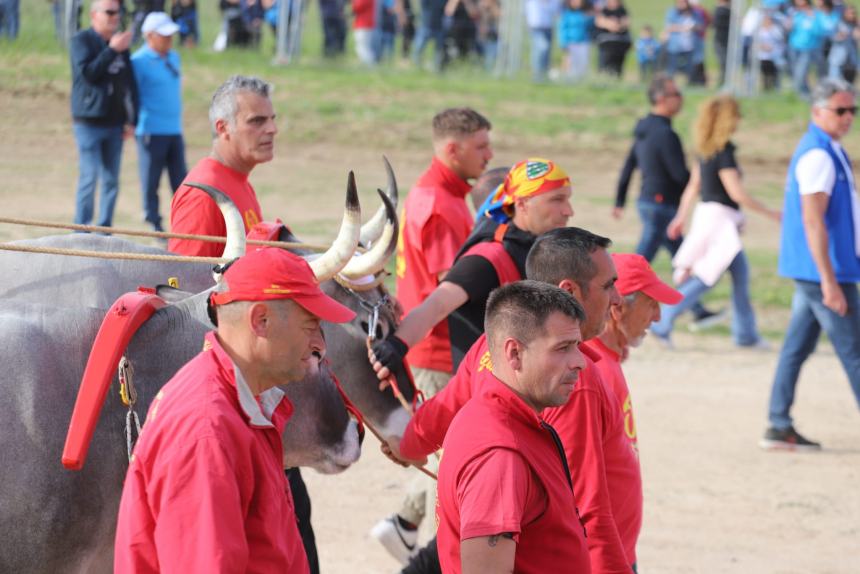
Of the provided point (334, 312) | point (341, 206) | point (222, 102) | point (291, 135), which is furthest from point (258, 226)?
point (291, 135)

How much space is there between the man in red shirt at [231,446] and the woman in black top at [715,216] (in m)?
8.46

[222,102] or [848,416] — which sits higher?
[222,102]

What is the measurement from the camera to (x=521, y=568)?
3816mm

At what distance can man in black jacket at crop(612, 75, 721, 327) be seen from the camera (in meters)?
12.6

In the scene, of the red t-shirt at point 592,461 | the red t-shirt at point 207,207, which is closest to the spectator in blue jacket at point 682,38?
the red t-shirt at point 207,207

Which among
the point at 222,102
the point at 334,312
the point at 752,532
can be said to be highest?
the point at 222,102

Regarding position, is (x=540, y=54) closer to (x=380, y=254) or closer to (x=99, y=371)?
(x=380, y=254)

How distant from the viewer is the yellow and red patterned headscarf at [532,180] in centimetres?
595

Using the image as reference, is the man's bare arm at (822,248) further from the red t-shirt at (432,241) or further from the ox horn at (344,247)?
the ox horn at (344,247)

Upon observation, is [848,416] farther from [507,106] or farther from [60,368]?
[507,106]

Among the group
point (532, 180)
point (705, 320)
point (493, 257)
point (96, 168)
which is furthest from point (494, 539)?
point (96, 168)

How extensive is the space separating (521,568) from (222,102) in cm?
348

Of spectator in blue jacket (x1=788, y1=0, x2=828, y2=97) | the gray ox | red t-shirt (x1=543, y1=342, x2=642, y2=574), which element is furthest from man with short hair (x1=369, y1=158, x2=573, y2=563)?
spectator in blue jacket (x1=788, y1=0, x2=828, y2=97)

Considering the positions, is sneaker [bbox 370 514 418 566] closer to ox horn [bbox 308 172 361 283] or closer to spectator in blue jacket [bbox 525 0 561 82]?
ox horn [bbox 308 172 361 283]
